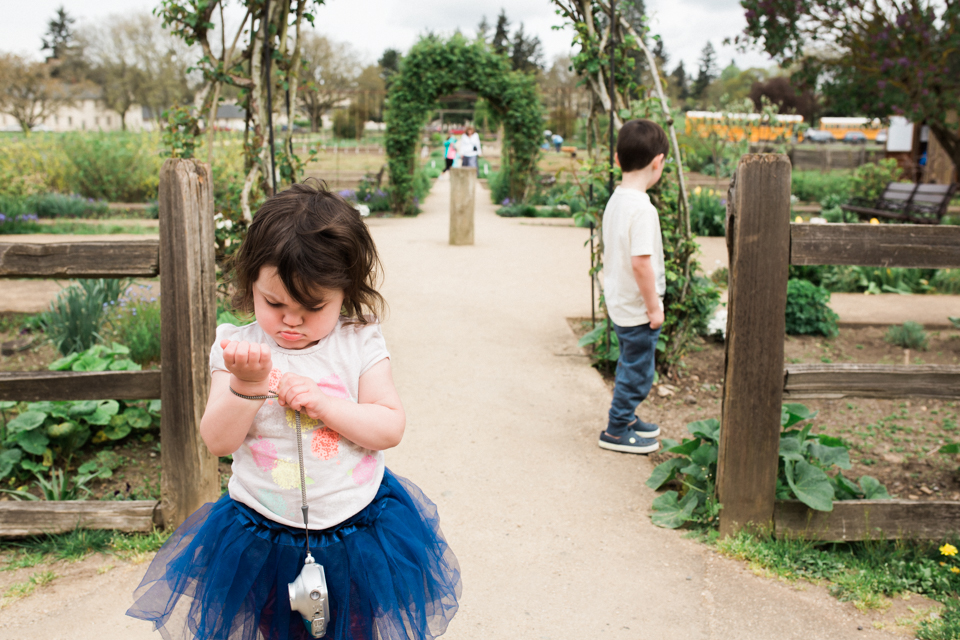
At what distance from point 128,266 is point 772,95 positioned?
6643cm

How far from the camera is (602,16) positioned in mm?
4875

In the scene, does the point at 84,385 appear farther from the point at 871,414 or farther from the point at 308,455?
the point at 871,414

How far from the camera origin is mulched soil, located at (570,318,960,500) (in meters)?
3.66

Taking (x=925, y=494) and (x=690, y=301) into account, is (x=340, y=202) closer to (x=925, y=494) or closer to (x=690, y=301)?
(x=925, y=494)

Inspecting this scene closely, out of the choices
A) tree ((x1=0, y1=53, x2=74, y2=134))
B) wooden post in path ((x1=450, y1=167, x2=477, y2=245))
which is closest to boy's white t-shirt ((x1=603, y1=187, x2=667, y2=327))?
wooden post in path ((x1=450, y1=167, x2=477, y2=245))

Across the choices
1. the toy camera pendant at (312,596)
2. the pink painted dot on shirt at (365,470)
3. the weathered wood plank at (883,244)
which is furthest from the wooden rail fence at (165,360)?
the weathered wood plank at (883,244)

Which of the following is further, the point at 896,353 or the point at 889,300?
the point at 889,300

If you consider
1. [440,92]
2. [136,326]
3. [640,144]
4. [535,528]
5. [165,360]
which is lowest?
[535,528]

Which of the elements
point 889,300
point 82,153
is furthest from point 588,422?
point 82,153

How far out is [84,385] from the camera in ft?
9.06

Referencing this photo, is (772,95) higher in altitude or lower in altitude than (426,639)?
higher

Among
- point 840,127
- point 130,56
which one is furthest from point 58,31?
point 840,127

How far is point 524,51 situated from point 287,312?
69.1 m

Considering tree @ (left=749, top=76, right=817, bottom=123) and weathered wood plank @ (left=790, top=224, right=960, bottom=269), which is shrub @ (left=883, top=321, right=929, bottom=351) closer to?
weathered wood plank @ (left=790, top=224, right=960, bottom=269)
